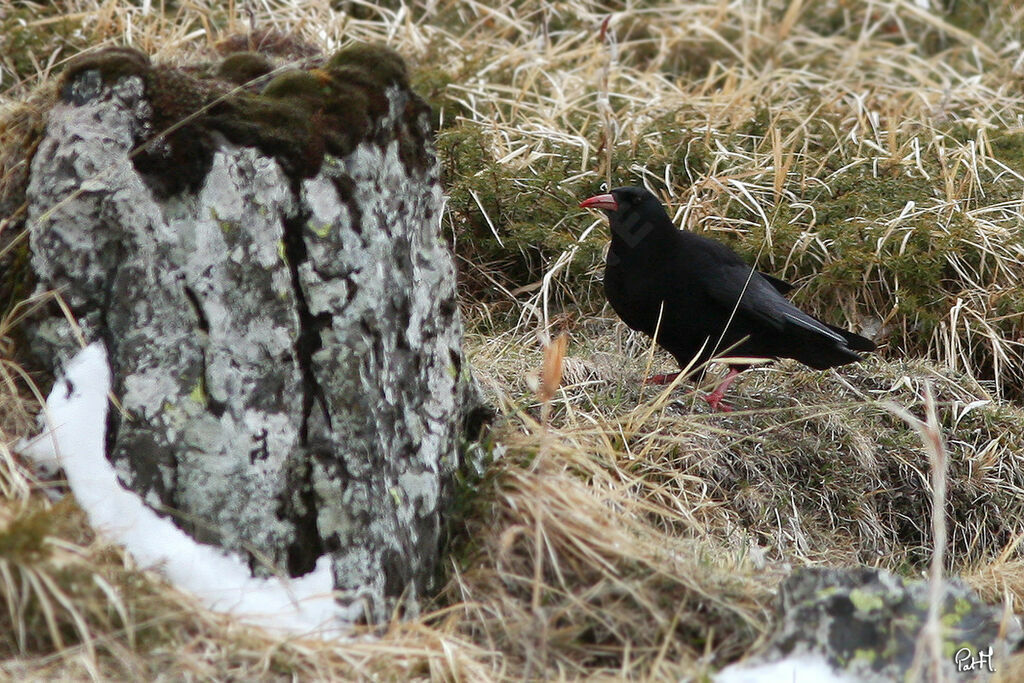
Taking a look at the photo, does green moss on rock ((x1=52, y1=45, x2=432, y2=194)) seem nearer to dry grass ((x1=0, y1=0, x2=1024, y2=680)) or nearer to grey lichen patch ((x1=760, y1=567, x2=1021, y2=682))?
dry grass ((x1=0, y1=0, x2=1024, y2=680))

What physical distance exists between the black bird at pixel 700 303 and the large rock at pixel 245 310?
142 cm

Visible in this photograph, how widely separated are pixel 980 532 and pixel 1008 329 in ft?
3.48

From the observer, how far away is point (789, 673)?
238 cm

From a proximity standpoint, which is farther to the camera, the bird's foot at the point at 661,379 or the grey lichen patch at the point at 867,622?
the bird's foot at the point at 661,379

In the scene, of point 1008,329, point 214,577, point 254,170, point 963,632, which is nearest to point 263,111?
point 254,170

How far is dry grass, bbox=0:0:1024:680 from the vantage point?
2.45 m

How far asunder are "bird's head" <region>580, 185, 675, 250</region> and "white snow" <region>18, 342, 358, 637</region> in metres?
1.94

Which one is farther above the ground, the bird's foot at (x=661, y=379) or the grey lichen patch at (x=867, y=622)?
the grey lichen patch at (x=867, y=622)

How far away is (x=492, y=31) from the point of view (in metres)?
6.18

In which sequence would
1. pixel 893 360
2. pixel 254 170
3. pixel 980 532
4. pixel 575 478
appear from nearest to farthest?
pixel 254 170, pixel 575 478, pixel 980 532, pixel 893 360

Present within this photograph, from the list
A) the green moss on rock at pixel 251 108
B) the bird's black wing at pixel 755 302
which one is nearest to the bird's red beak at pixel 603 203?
the bird's black wing at pixel 755 302

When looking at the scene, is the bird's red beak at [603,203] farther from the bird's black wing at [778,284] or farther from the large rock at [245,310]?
the large rock at [245,310]

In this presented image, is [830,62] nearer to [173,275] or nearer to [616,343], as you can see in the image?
[616,343]

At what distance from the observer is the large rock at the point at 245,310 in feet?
8.29
